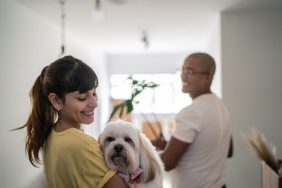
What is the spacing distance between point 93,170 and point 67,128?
18cm

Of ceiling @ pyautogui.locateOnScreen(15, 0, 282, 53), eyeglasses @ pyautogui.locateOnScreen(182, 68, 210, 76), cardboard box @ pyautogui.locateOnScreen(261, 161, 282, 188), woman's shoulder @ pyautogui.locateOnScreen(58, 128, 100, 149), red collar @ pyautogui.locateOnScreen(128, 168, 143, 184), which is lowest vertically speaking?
cardboard box @ pyautogui.locateOnScreen(261, 161, 282, 188)

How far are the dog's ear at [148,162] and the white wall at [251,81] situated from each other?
209 centimetres

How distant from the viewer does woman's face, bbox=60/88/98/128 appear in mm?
1047

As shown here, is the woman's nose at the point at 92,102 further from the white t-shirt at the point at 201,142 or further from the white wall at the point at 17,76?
the white wall at the point at 17,76

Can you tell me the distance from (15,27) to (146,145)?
6.28 feet

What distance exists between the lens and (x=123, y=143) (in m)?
1.29

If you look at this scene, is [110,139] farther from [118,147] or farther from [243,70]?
[243,70]

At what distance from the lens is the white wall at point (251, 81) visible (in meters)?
3.17

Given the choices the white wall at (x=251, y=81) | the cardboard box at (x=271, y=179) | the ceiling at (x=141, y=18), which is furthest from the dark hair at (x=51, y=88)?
the white wall at (x=251, y=81)

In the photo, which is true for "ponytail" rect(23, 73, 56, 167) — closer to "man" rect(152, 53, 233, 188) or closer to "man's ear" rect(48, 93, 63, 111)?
"man's ear" rect(48, 93, 63, 111)

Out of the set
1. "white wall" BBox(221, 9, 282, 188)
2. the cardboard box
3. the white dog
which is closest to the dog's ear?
the white dog

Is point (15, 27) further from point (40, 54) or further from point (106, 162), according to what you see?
point (106, 162)

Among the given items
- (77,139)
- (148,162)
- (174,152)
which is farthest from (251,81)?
(77,139)

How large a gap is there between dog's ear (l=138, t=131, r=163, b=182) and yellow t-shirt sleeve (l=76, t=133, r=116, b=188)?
11.5 inches
